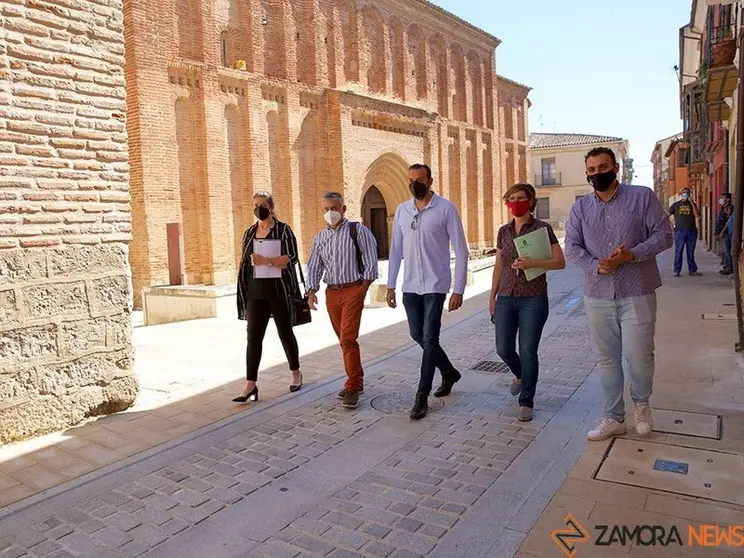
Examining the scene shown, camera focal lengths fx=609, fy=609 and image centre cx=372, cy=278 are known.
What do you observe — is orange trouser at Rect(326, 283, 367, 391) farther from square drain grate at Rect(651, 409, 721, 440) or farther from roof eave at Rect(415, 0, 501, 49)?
roof eave at Rect(415, 0, 501, 49)

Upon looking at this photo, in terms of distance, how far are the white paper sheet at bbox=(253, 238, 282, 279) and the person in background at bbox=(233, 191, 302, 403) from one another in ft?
0.11

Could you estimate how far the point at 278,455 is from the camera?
4215 mm

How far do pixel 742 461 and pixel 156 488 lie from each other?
11.7 ft

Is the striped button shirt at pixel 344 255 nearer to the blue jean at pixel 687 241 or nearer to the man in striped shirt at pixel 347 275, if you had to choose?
the man in striped shirt at pixel 347 275

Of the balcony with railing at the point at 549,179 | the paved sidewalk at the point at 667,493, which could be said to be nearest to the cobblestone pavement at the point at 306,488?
the paved sidewalk at the point at 667,493

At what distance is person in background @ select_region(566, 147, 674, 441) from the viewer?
12.8 ft

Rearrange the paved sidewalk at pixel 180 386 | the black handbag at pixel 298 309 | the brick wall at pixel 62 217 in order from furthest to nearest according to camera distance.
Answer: the black handbag at pixel 298 309 < the brick wall at pixel 62 217 < the paved sidewalk at pixel 180 386

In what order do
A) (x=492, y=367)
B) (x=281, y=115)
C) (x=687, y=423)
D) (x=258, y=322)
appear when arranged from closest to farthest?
(x=687, y=423), (x=258, y=322), (x=492, y=367), (x=281, y=115)

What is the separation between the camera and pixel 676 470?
3566 mm

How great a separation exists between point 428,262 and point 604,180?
1.50 m

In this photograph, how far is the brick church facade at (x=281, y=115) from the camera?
1458cm

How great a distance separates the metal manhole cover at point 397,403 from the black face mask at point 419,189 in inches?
69.4

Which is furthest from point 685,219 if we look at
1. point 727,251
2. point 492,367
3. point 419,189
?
point 419,189

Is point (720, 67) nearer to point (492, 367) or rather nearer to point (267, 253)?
point (492, 367)
